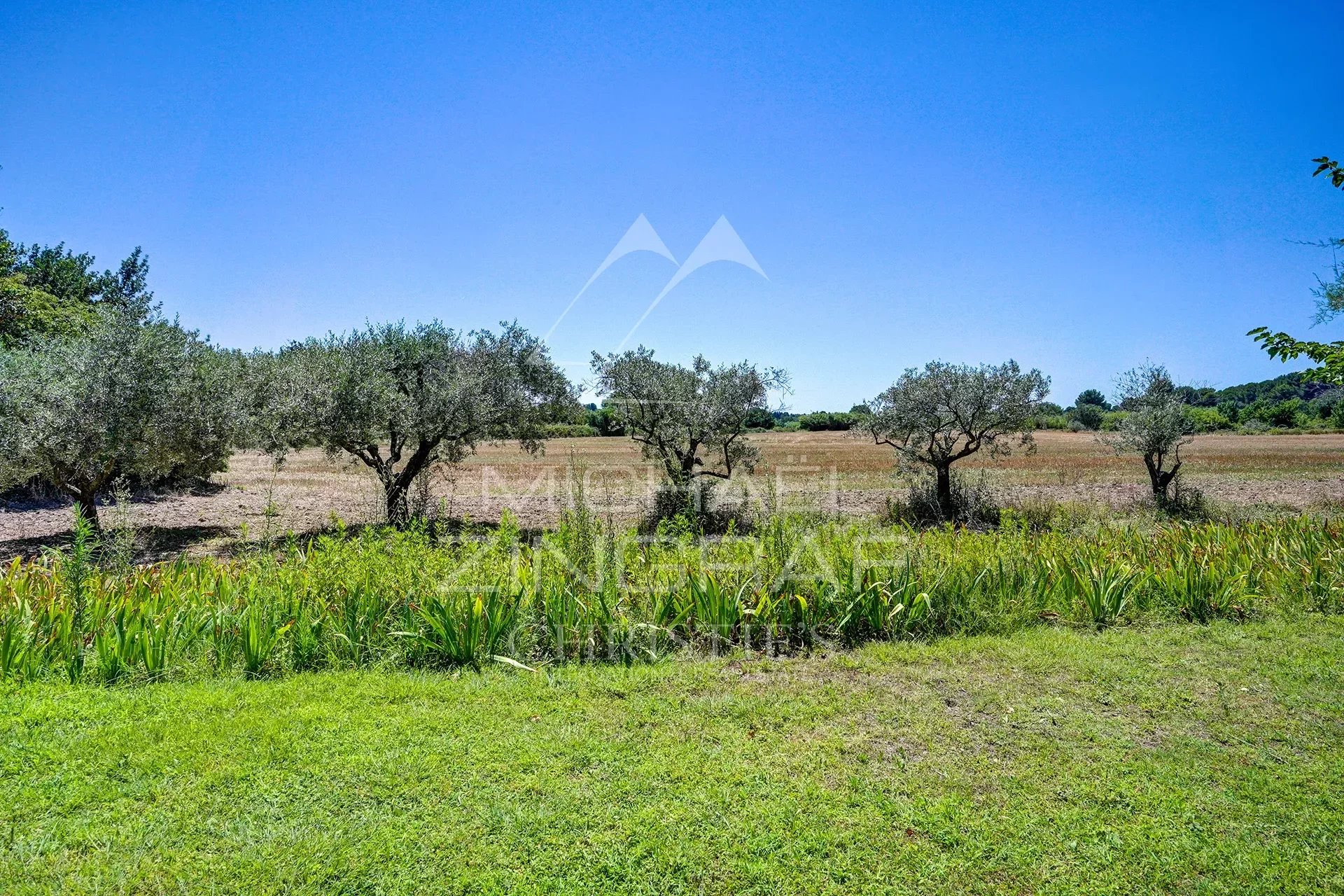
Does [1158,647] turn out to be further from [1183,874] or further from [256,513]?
[256,513]

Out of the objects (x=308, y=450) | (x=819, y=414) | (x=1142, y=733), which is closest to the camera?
(x=1142, y=733)

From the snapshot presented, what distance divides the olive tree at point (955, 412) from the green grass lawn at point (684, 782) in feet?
42.3

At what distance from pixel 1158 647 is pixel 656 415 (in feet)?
39.9

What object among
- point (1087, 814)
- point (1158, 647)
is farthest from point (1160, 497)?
point (1087, 814)

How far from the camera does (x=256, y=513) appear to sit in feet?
61.9

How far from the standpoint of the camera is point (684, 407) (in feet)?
55.1

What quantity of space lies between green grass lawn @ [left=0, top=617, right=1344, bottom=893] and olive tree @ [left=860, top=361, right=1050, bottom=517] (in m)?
12.9

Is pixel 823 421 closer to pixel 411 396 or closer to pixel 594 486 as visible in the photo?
pixel 594 486

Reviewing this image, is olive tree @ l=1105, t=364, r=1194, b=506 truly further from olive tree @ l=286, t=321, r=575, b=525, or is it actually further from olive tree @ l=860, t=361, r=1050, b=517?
olive tree @ l=286, t=321, r=575, b=525

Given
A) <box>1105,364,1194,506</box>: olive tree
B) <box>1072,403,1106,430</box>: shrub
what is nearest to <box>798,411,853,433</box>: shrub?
<box>1072,403,1106,430</box>: shrub

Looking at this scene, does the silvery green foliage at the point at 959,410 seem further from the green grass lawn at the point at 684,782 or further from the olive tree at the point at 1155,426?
the green grass lawn at the point at 684,782

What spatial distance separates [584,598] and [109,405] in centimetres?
1230

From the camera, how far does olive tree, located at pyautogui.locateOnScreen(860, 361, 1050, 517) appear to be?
18.0 metres

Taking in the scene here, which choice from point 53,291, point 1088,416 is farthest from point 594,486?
point 1088,416
